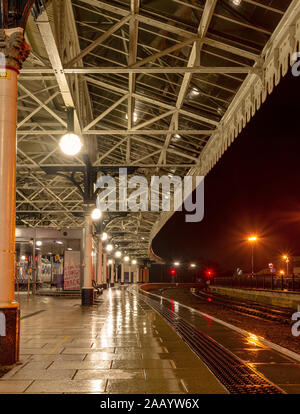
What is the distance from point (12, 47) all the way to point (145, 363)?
5428mm

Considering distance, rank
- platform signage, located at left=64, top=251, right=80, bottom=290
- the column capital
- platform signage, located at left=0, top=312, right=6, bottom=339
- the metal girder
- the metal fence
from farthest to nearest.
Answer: platform signage, located at left=64, top=251, right=80, bottom=290
the metal fence
the metal girder
the column capital
platform signage, located at left=0, top=312, right=6, bottom=339

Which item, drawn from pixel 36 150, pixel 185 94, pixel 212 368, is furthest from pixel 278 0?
pixel 36 150

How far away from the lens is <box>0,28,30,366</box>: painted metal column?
242 inches

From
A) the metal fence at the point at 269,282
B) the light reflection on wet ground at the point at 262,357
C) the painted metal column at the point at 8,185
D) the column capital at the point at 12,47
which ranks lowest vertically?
the metal fence at the point at 269,282

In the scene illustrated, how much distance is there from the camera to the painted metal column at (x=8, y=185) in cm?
614

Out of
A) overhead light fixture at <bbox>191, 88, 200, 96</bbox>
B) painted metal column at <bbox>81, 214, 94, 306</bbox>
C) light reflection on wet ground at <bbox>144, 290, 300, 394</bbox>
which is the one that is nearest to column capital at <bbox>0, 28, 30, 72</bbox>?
light reflection on wet ground at <bbox>144, 290, 300, 394</bbox>

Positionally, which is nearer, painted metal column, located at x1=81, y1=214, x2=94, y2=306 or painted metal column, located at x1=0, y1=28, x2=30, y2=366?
painted metal column, located at x1=0, y1=28, x2=30, y2=366

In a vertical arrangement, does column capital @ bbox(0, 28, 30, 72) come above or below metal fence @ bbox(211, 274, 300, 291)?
above

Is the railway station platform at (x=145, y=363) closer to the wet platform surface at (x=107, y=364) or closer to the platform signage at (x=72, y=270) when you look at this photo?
the wet platform surface at (x=107, y=364)

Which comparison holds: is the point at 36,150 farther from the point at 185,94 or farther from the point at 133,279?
the point at 133,279

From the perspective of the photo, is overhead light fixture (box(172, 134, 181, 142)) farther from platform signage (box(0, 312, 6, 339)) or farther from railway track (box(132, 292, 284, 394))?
platform signage (box(0, 312, 6, 339))

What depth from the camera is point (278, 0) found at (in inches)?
313

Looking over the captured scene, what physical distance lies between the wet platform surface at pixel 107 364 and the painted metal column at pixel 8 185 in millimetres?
556

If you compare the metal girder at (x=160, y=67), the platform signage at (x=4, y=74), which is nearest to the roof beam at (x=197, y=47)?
the metal girder at (x=160, y=67)
